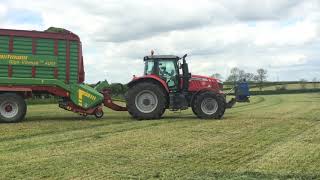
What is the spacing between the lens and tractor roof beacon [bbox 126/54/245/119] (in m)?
18.0

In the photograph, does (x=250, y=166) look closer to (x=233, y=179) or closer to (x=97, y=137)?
(x=233, y=179)

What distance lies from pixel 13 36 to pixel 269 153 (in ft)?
33.6

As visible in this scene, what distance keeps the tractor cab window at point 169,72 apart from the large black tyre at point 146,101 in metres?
0.59

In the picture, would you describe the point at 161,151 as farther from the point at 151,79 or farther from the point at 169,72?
the point at 169,72

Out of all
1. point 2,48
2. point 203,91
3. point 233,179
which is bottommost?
point 233,179

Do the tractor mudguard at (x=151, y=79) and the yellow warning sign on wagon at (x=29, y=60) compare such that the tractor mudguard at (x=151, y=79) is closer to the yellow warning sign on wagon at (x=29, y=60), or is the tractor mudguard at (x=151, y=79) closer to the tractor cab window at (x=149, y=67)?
the tractor cab window at (x=149, y=67)

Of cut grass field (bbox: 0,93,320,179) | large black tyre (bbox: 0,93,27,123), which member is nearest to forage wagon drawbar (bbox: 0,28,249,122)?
large black tyre (bbox: 0,93,27,123)

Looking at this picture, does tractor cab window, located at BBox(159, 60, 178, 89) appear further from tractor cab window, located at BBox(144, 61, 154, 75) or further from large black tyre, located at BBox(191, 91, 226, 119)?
large black tyre, located at BBox(191, 91, 226, 119)

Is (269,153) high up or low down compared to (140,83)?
down

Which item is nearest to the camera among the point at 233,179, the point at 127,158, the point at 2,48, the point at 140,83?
the point at 233,179

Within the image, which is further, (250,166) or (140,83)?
(140,83)

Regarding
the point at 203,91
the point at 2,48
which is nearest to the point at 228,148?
the point at 203,91

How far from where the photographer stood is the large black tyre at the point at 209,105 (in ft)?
59.0

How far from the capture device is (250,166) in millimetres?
8633
